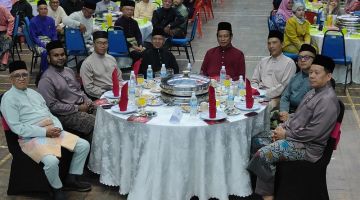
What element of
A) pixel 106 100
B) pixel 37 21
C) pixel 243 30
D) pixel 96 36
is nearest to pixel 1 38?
pixel 37 21

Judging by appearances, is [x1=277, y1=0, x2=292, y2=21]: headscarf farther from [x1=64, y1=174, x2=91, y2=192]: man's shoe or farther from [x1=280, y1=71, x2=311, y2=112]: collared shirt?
[x1=64, y1=174, x2=91, y2=192]: man's shoe

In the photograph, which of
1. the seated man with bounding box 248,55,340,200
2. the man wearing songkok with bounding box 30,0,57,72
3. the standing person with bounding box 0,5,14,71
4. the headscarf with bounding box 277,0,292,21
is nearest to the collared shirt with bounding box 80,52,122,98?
the seated man with bounding box 248,55,340,200

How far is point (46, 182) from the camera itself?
4.23 m

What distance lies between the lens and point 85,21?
7.88m

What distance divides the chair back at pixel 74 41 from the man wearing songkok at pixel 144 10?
1.82m

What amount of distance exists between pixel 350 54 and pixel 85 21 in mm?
4007

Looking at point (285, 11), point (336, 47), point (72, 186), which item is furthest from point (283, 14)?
point (72, 186)

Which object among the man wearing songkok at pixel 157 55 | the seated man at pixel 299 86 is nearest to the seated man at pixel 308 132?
the seated man at pixel 299 86

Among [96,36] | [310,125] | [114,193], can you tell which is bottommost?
[114,193]

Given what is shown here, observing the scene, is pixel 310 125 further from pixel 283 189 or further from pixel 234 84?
pixel 234 84

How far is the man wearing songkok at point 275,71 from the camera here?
5301 millimetres

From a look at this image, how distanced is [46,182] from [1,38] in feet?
15.4

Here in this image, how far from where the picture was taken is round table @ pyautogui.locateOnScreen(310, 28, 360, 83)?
7289 mm

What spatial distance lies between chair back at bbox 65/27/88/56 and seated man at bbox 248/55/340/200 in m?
4.19
